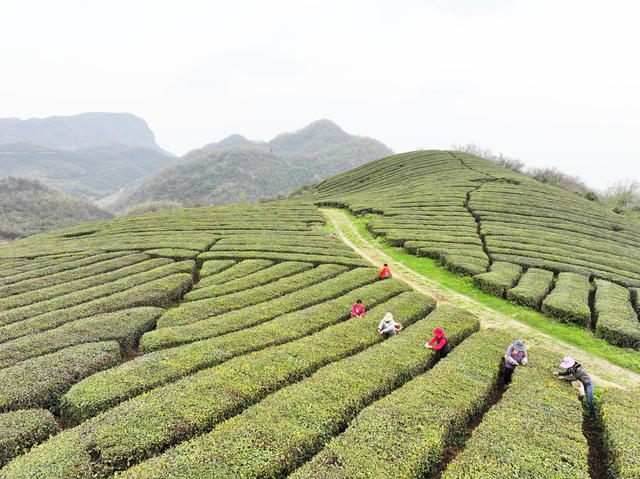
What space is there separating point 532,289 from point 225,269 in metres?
20.3

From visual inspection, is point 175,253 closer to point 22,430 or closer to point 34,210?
point 22,430

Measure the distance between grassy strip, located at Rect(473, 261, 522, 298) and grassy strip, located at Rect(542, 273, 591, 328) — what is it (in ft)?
7.53

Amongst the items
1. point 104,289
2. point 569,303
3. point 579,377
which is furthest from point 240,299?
point 569,303

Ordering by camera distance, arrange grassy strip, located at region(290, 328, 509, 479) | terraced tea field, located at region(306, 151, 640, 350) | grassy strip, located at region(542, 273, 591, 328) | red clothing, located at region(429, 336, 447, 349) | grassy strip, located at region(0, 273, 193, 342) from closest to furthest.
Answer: grassy strip, located at region(290, 328, 509, 479), red clothing, located at region(429, 336, 447, 349), grassy strip, located at region(0, 273, 193, 342), grassy strip, located at region(542, 273, 591, 328), terraced tea field, located at region(306, 151, 640, 350)

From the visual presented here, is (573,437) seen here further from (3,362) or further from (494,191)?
(494,191)

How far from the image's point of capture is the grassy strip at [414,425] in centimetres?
757

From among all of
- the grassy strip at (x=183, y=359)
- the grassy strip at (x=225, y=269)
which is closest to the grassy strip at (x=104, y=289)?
the grassy strip at (x=225, y=269)

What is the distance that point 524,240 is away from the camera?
29.1m

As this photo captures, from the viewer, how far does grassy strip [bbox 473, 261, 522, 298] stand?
20359 millimetres

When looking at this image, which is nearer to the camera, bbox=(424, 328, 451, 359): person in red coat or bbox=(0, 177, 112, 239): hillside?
bbox=(424, 328, 451, 359): person in red coat

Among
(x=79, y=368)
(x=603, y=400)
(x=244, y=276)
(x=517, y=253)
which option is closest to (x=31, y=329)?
(x=79, y=368)

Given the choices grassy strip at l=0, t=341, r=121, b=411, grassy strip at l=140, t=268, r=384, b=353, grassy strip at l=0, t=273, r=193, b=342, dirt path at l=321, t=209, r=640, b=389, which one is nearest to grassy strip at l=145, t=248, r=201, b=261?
grassy strip at l=0, t=273, r=193, b=342

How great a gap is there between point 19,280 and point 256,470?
21.5 metres

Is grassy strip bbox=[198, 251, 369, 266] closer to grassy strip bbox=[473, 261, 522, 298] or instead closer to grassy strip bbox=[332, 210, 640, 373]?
grassy strip bbox=[332, 210, 640, 373]
